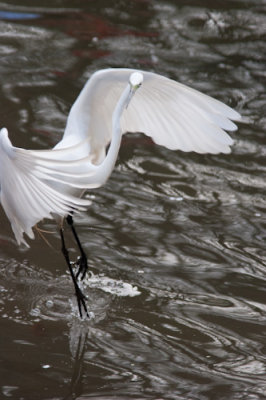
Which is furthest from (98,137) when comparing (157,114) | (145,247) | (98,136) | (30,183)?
(30,183)

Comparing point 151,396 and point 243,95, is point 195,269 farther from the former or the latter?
point 243,95

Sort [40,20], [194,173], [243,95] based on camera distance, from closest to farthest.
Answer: [194,173] → [243,95] → [40,20]

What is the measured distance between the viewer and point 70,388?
3354 mm

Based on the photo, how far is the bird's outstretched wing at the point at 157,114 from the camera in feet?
12.5

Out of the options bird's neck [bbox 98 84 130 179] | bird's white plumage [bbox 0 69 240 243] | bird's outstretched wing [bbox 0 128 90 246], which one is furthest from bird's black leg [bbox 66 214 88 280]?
bird's outstretched wing [bbox 0 128 90 246]

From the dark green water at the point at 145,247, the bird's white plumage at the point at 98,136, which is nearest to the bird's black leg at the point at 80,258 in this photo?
the dark green water at the point at 145,247

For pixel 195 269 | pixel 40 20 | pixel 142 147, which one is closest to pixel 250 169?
pixel 142 147

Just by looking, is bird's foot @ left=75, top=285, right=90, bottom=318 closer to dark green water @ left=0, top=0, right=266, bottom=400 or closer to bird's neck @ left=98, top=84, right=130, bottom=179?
dark green water @ left=0, top=0, right=266, bottom=400

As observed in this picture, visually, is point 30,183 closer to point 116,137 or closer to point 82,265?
point 116,137

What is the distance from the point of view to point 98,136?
413 centimetres

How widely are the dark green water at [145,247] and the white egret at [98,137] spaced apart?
30 cm

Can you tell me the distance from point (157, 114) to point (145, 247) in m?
0.90

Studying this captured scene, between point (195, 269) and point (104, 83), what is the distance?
1201 millimetres

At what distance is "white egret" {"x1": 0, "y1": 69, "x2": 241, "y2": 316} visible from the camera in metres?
3.18
